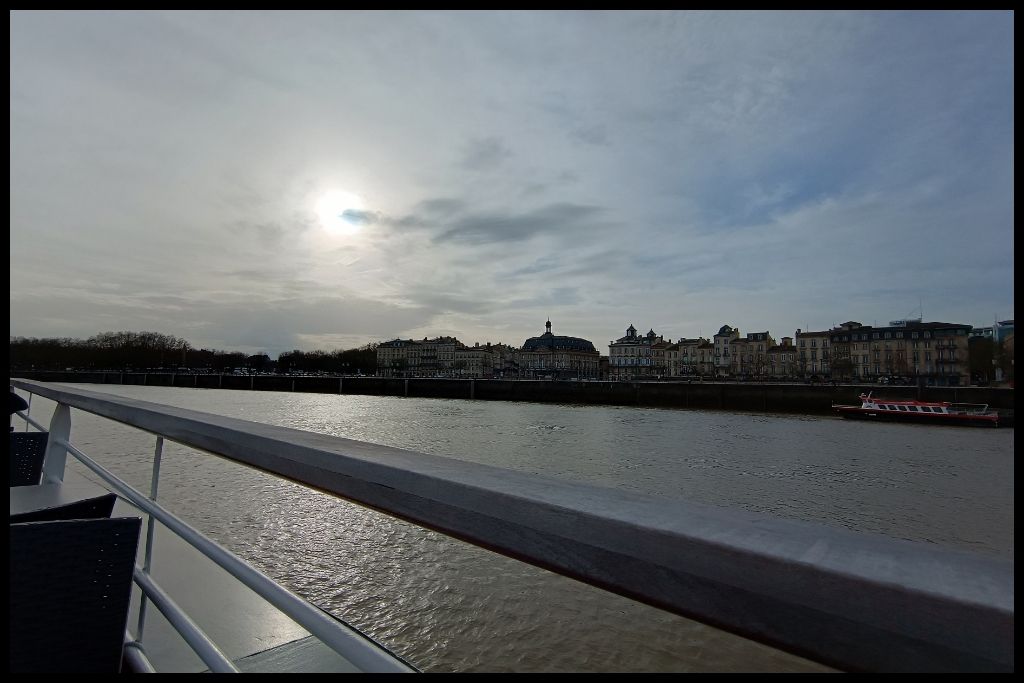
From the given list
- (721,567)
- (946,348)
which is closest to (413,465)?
(721,567)

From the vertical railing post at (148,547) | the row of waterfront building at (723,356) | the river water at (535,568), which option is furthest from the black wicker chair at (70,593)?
the row of waterfront building at (723,356)

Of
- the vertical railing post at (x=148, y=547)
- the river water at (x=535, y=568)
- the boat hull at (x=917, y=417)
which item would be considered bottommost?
the river water at (x=535, y=568)

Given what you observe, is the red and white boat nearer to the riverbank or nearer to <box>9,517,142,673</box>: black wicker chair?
the riverbank

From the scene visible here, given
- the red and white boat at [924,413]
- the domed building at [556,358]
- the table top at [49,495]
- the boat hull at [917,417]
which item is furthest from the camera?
the domed building at [556,358]

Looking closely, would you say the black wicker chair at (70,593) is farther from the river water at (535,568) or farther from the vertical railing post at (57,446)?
the vertical railing post at (57,446)

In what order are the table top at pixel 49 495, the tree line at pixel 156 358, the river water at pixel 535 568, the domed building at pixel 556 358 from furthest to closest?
the domed building at pixel 556 358 < the tree line at pixel 156 358 < the river water at pixel 535 568 < the table top at pixel 49 495

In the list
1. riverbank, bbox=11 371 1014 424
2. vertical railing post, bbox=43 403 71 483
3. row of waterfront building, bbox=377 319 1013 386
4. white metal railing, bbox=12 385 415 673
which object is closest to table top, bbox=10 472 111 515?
vertical railing post, bbox=43 403 71 483

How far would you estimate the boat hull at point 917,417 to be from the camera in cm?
3469

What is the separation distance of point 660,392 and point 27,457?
2036 inches

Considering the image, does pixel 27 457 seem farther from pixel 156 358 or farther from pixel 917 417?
pixel 156 358

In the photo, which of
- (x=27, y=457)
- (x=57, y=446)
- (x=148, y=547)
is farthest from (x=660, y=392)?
(x=148, y=547)

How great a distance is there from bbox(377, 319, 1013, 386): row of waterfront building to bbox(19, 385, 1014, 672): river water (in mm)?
38498

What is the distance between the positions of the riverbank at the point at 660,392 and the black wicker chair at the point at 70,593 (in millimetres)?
45477

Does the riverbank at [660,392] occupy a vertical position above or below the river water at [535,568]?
above
